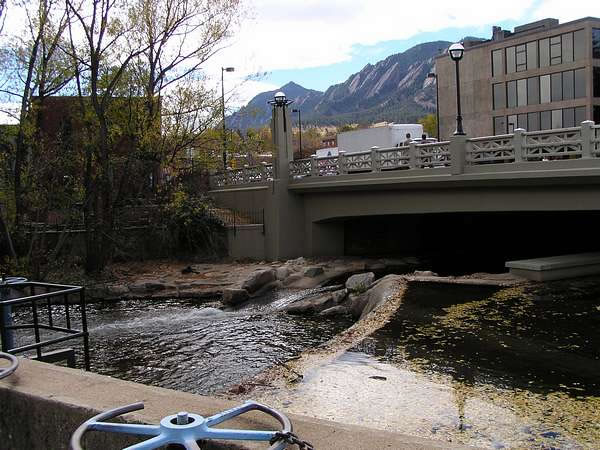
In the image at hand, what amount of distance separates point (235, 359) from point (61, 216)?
13755 mm

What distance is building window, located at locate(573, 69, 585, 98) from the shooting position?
49.9m

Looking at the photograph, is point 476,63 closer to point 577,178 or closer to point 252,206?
point 252,206

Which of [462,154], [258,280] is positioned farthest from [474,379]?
[258,280]

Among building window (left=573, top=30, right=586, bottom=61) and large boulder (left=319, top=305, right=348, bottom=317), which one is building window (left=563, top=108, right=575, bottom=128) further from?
large boulder (left=319, top=305, right=348, bottom=317)

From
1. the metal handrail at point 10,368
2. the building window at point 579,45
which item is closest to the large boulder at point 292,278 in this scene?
the metal handrail at point 10,368

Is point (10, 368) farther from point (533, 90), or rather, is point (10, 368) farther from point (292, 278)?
point (533, 90)

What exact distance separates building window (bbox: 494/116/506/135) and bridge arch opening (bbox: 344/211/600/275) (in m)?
29.4

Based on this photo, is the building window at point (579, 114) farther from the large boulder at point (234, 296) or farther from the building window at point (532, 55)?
the large boulder at point (234, 296)

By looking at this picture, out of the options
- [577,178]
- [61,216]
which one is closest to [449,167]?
Result: [577,178]

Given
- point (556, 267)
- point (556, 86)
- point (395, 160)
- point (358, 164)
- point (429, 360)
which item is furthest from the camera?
point (556, 86)

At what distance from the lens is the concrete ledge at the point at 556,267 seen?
1468cm

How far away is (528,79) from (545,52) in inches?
103

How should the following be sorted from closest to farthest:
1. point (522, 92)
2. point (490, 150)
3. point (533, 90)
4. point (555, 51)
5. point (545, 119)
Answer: point (490, 150) → point (555, 51) → point (545, 119) → point (533, 90) → point (522, 92)

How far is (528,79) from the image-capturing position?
176 feet
